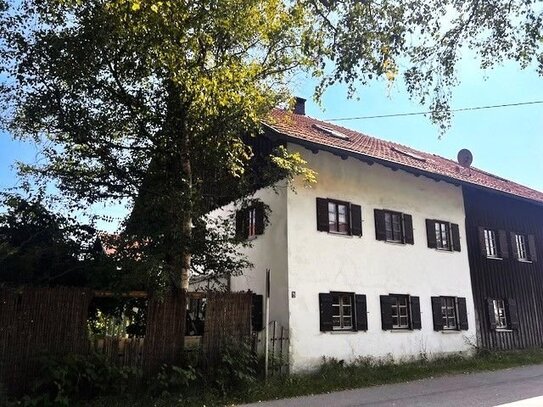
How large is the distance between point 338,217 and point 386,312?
311cm

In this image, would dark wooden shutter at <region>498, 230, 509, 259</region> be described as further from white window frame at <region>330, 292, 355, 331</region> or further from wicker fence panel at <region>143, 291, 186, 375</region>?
wicker fence panel at <region>143, 291, 186, 375</region>

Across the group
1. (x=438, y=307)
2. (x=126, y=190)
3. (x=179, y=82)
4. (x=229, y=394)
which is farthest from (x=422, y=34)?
(x=438, y=307)

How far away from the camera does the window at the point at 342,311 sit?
13.4m

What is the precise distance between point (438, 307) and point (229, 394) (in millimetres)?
8539

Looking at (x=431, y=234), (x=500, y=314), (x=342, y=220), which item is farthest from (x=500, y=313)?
(x=342, y=220)

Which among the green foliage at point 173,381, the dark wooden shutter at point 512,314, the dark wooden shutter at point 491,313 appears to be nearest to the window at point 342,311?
the green foliage at point 173,381

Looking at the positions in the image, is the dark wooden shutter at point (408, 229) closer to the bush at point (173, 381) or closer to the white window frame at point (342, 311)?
the white window frame at point (342, 311)

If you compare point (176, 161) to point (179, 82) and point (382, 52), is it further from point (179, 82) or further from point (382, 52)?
point (382, 52)

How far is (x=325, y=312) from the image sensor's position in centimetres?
1298

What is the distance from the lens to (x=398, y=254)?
15219 millimetres

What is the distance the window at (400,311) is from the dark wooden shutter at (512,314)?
5.02 metres

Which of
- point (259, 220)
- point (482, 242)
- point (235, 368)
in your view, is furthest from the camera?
point (482, 242)

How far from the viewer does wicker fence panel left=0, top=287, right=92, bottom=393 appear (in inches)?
326

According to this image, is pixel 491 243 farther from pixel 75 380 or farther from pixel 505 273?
pixel 75 380
